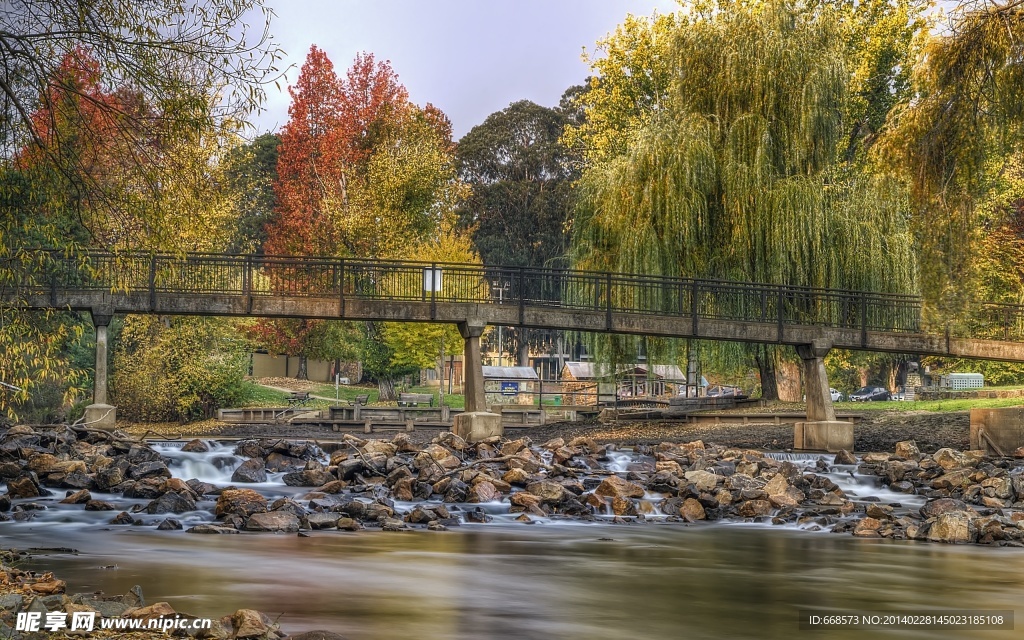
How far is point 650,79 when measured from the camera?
1769 inches

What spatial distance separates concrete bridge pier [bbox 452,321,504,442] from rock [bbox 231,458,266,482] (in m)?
6.48

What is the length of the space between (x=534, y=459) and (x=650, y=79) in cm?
2524

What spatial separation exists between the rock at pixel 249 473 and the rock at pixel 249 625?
46.3 feet

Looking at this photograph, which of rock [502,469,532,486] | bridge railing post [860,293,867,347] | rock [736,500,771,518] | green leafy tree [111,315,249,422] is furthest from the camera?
green leafy tree [111,315,249,422]

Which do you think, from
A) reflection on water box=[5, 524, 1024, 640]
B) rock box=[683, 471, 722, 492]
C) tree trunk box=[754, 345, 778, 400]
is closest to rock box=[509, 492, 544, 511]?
reflection on water box=[5, 524, 1024, 640]

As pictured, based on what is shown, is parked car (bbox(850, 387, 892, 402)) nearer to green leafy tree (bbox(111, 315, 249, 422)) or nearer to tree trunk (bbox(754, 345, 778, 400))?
tree trunk (bbox(754, 345, 778, 400))

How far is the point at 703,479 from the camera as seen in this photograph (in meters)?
22.3

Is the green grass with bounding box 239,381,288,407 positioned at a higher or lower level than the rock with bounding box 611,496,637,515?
higher

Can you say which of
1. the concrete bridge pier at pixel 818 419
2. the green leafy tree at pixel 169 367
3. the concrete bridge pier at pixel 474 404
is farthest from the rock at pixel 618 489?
the green leafy tree at pixel 169 367

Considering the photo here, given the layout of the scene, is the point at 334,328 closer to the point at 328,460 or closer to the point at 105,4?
the point at 328,460

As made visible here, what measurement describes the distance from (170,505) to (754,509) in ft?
34.2

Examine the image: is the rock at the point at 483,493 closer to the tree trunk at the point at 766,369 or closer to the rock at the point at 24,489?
the rock at the point at 24,489

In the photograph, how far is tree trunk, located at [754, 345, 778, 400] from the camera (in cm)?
3595

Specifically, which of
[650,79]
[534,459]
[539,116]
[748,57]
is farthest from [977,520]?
[539,116]
